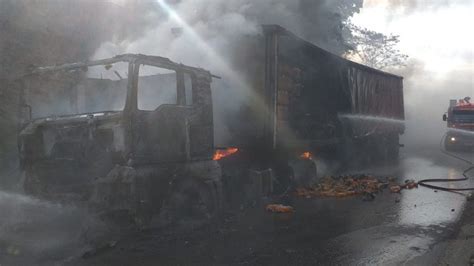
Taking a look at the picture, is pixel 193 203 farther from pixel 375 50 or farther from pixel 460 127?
pixel 375 50

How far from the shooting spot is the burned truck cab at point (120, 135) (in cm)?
546

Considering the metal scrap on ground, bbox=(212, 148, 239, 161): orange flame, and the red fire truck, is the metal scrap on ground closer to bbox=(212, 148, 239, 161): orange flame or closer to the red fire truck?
bbox=(212, 148, 239, 161): orange flame

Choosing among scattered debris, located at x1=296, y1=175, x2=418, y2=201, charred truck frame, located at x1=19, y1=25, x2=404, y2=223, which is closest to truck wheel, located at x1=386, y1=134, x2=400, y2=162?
scattered debris, located at x1=296, y1=175, x2=418, y2=201

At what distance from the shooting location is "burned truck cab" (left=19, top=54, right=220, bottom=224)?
546 cm

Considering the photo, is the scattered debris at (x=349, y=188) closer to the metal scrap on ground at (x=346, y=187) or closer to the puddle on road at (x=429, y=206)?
A: the metal scrap on ground at (x=346, y=187)

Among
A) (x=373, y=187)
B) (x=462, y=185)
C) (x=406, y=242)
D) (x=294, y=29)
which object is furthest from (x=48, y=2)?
(x=462, y=185)

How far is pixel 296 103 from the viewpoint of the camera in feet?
31.3

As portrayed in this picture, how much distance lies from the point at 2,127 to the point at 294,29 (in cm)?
781

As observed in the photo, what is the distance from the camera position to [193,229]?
6.24 m

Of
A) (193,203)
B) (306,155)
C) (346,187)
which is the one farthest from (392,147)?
(193,203)

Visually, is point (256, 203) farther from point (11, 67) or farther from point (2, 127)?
point (11, 67)

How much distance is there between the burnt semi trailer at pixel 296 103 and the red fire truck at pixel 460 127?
9601mm

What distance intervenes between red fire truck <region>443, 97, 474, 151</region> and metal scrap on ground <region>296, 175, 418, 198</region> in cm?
1222

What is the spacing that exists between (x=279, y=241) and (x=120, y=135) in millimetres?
2436
